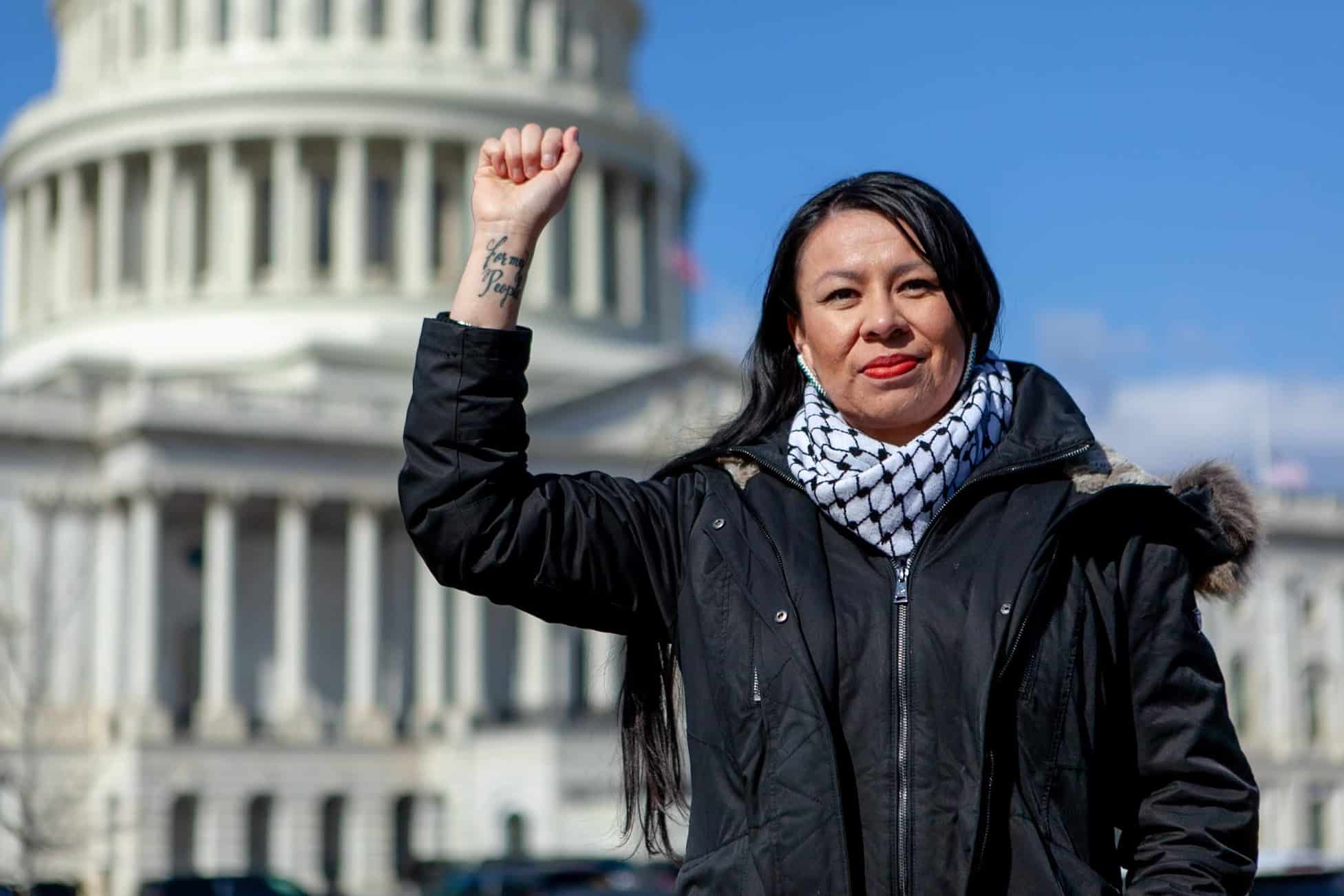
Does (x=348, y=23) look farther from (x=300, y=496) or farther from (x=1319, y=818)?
(x=1319, y=818)

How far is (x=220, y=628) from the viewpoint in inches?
2525

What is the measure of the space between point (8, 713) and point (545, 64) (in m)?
35.9

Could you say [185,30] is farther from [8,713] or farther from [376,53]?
[8,713]

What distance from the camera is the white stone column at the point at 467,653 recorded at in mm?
67500

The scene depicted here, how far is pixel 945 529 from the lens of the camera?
15.1 ft

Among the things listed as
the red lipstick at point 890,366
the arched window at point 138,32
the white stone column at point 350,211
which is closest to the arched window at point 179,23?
the arched window at point 138,32

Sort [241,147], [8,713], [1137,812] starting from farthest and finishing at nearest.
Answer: [241,147] → [8,713] → [1137,812]

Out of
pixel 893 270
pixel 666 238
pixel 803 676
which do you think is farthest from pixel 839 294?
pixel 666 238

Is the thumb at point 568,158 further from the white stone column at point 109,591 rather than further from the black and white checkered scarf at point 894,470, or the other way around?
the white stone column at point 109,591

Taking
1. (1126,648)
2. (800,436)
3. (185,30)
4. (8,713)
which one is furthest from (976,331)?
(185,30)

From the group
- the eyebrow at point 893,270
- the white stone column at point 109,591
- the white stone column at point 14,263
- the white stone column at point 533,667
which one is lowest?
the white stone column at point 533,667

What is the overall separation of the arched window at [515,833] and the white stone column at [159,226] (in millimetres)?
27395

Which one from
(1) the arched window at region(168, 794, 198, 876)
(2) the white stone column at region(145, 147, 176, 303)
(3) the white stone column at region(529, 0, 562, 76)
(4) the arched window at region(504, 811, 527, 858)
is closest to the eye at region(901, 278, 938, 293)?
(4) the arched window at region(504, 811, 527, 858)

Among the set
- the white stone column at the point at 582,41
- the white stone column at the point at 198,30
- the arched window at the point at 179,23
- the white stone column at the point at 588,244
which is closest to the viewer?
the white stone column at the point at 588,244
